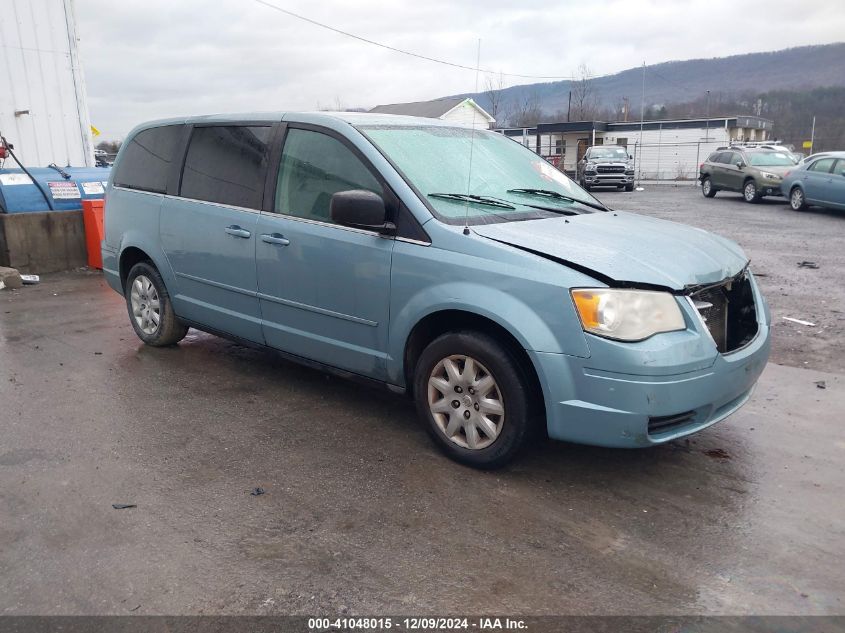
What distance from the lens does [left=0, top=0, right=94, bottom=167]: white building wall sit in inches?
463

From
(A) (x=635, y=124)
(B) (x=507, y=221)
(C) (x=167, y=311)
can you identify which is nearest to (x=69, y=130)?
(C) (x=167, y=311)

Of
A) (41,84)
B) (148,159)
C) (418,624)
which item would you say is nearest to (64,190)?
(41,84)

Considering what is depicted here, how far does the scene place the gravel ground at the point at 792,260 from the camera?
20.4 feet

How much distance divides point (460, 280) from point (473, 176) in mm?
1001

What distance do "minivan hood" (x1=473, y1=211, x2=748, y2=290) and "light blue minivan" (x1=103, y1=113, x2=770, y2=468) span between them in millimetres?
14

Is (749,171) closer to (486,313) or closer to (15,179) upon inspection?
(15,179)

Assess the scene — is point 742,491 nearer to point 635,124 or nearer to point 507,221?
point 507,221

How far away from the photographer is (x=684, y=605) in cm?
269

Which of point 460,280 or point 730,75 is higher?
point 730,75

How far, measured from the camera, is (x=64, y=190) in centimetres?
1035

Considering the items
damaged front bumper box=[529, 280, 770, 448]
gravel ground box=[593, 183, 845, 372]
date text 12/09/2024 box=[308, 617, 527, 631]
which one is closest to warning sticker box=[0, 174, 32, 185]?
damaged front bumper box=[529, 280, 770, 448]

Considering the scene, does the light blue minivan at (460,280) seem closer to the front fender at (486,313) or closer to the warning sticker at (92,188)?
the front fender at (486,313)

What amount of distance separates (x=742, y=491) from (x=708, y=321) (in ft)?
2.93

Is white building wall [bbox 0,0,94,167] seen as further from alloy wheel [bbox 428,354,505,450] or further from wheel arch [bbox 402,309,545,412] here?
alloy wheel [bbox 428,354,505,450]
